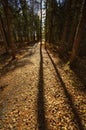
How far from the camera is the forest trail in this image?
486cm

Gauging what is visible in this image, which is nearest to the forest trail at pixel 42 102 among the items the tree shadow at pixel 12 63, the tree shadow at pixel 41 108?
the tree shadow at pixel 41 108

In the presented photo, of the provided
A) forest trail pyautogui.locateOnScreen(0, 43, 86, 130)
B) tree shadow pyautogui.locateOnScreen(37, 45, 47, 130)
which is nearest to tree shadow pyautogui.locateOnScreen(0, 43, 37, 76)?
forest trail pyautogui.locateOnScreen(0, 43, 86, 130)

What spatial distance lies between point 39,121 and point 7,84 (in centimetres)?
381

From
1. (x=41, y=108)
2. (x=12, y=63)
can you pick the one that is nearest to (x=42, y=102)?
(x=41, y=108)

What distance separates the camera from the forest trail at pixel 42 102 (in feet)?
15.9

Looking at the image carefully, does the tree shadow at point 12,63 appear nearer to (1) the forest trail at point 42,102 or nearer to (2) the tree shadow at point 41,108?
(1) the forest trail at point 42,102

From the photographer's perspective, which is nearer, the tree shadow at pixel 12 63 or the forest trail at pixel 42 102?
the forest trail at pixel 42 102

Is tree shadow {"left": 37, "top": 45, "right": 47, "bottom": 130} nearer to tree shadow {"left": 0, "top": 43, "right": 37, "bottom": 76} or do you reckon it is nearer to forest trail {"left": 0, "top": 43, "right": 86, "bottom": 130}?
forest trail {"left": 0, "top": 43, "right": 86, "bottom": 130}

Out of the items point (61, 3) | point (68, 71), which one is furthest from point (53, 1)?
point (68, 71)

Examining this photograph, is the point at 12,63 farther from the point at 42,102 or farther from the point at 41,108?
the point at 41,108

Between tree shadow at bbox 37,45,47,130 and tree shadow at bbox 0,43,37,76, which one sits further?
tree shadow at bbox 0,43,37,76

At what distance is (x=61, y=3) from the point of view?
23188 mm

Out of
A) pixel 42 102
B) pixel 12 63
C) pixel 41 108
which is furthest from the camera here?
pixel 12 63

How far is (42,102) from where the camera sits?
600cm
